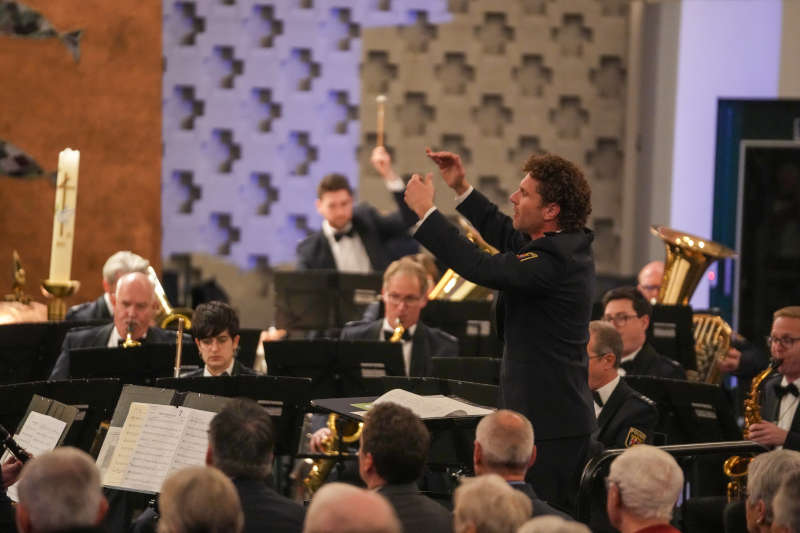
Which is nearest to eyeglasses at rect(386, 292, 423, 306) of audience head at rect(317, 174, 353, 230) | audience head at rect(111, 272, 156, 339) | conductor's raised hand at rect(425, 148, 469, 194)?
audience head at rect(111, 272, 156, 339)

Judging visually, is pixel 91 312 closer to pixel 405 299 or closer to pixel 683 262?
pixel 405 299

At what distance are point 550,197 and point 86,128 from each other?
4.78 meters

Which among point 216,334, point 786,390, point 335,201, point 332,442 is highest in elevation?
point 335,201

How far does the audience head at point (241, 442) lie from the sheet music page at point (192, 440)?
0.56 m

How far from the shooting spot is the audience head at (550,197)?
152 inches

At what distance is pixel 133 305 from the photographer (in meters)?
5.93

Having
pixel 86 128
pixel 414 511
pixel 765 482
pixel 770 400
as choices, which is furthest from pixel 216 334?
pixel 86 128

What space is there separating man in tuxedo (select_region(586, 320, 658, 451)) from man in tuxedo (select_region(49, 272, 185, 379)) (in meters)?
2.09

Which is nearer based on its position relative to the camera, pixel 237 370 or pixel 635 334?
pixel 237 370

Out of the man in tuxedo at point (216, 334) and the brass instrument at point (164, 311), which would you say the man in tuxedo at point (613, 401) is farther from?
the brass instrument at point (164, 311)

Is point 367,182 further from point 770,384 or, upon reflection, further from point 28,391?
point 28,391

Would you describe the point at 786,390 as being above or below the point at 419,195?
below

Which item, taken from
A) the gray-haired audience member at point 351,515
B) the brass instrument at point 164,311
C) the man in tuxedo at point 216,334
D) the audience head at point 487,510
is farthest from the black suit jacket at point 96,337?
the gray-haired audience member at point 351,515

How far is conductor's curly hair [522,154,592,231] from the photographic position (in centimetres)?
385
